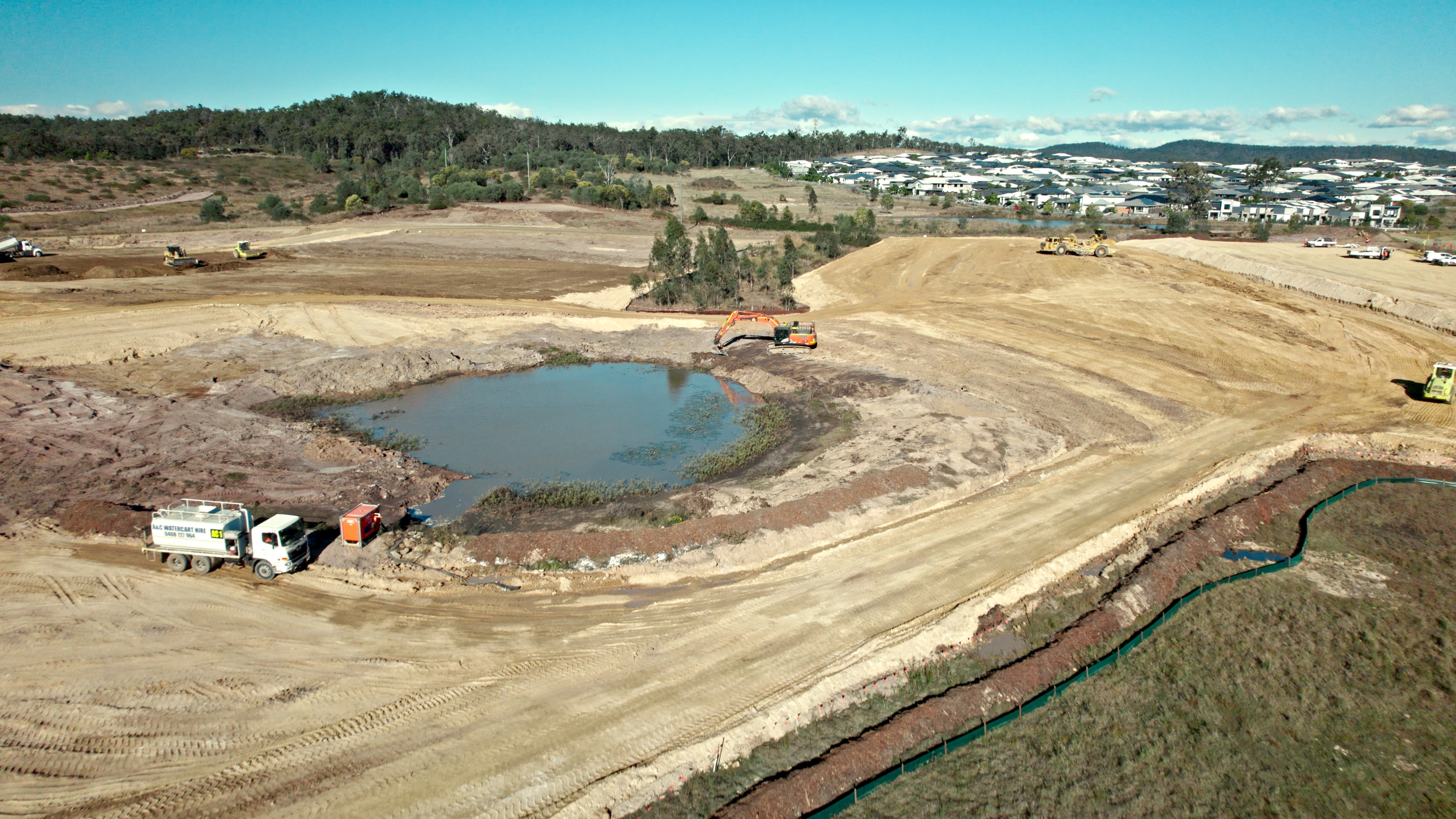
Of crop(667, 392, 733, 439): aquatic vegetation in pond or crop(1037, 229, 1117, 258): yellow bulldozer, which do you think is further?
crop(1037, 229, 1117, 258): yellow bulldozer

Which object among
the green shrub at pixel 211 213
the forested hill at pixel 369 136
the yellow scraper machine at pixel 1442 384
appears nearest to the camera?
the yellow scraper machine at pixel 1442 384

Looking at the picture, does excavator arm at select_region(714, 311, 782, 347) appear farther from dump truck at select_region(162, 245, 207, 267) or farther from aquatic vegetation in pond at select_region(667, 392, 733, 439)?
dump truck at select_region(162, 245, 207, 267)

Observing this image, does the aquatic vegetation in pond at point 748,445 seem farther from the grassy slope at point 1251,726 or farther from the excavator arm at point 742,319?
the grassy slope at point 1251,726

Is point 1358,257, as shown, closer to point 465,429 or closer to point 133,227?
point 465,429

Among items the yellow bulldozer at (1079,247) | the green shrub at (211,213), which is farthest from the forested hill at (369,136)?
the yellow bulldozer at (1079,247)

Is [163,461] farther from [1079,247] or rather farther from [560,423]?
[1079,247]

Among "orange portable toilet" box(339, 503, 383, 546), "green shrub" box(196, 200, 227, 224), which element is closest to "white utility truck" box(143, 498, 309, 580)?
"orange portable toilet" box(339, 503, 383, 546)

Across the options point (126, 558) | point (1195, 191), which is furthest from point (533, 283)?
point (1195, 191)
